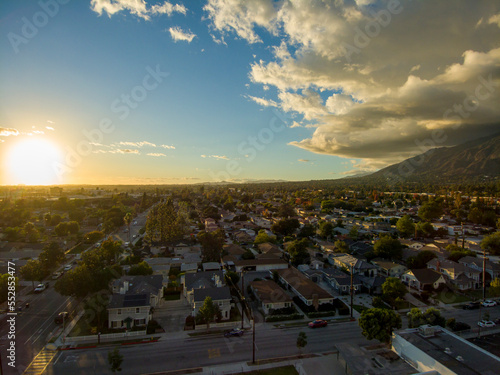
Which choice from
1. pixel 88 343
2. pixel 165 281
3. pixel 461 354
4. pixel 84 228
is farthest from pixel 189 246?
pixel 461 354

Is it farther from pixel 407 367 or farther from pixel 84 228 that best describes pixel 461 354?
pixel 84 228

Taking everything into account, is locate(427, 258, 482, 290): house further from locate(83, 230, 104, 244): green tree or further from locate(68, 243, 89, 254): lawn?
locate(83, 230, 104, 244): green tree

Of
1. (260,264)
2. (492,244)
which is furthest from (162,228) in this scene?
(492,244)

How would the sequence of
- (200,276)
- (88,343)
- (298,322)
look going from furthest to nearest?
1. (200,276)
2. (298,322)
3. (88,343)

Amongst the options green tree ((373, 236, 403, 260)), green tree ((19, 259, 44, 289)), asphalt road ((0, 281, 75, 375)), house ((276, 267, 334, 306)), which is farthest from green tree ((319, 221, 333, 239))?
green tree ((19, 259, 44, 289))

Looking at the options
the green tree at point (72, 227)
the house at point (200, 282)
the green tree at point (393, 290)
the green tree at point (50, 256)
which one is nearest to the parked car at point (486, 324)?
the green tree at point (393, 290)

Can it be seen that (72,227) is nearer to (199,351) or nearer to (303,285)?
(199,351)
